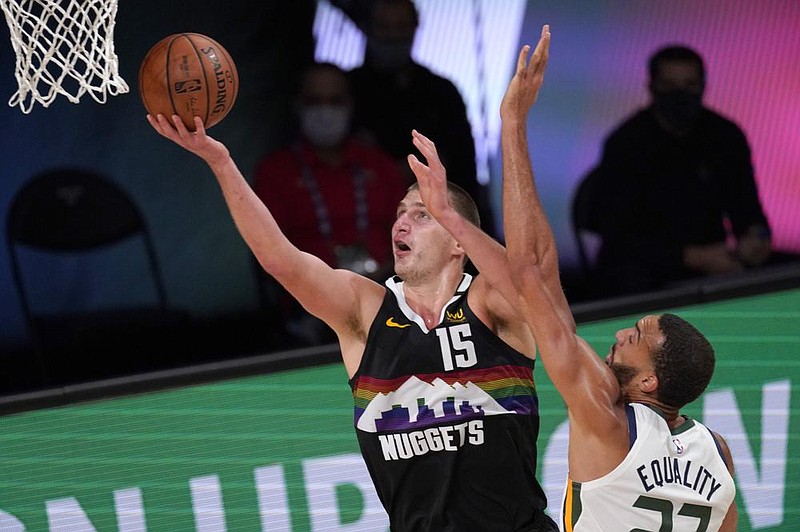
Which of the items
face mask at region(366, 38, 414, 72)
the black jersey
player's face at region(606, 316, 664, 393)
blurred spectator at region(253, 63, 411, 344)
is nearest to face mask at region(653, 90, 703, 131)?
face mask at region(366, 38, 414, 72)

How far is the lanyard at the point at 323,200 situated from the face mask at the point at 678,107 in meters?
1.43

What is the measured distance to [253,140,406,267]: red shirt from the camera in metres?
4.77

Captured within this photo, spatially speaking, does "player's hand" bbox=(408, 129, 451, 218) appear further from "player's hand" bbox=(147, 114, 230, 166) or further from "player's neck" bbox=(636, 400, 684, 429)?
"player's neck" bbox=(636, 400, 684, 429)

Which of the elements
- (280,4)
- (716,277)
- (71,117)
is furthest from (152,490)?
(716,277)

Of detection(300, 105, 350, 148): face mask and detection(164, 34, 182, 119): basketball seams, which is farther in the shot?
detection(300, 105, 350, 148): face mask

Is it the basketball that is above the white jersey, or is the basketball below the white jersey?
above

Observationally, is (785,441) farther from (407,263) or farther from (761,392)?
(407,263)

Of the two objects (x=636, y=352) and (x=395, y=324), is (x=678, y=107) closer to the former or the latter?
(x=395, y=324)

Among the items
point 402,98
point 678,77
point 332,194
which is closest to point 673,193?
point 678,77

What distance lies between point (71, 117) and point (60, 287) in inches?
25.3

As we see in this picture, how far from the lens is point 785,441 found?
5.12 meters

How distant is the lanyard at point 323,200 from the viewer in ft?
15.8

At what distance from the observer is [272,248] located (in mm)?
3316

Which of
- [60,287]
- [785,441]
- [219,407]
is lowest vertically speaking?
[785,441]
